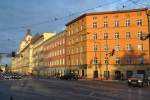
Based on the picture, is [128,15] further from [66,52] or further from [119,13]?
[66,52]

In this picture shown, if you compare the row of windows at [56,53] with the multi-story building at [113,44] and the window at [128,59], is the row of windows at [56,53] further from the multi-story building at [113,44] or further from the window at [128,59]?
the window at [128,59]

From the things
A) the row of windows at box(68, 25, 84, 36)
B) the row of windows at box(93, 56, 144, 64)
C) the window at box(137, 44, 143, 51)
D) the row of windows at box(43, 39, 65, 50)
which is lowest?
the row of windows at box(93, 56, 144, 64)

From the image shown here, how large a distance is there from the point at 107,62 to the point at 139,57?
8278 millimetres

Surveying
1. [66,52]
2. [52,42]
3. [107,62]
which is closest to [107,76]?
[107,62]

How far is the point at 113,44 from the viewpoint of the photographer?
3558 inches

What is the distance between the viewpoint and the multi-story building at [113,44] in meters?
86.6

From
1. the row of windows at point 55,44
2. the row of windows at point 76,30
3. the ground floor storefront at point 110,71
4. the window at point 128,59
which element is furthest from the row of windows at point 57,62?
the window at point 128,59

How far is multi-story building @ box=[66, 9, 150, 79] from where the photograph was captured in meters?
86.6

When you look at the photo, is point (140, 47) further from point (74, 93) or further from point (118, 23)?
point (74, 93)

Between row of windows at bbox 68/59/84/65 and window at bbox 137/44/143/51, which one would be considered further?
row of windows at bbox 68/59/84/65

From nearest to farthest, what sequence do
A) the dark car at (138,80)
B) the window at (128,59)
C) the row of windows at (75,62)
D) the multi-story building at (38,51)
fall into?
the dark car at (138,80) → the window at (128,59) → the row of windows at (75,62) → the multi-story building at (38,51)

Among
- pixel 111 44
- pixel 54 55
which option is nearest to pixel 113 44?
pixel 111 44

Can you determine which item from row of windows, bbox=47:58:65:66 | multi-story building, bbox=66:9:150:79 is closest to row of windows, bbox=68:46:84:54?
multi-story building, bbox=66:9:150:79

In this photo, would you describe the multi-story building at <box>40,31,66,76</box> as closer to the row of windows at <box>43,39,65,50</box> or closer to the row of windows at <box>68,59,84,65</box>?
the row of windows at <box>43,39,65,50</box>
